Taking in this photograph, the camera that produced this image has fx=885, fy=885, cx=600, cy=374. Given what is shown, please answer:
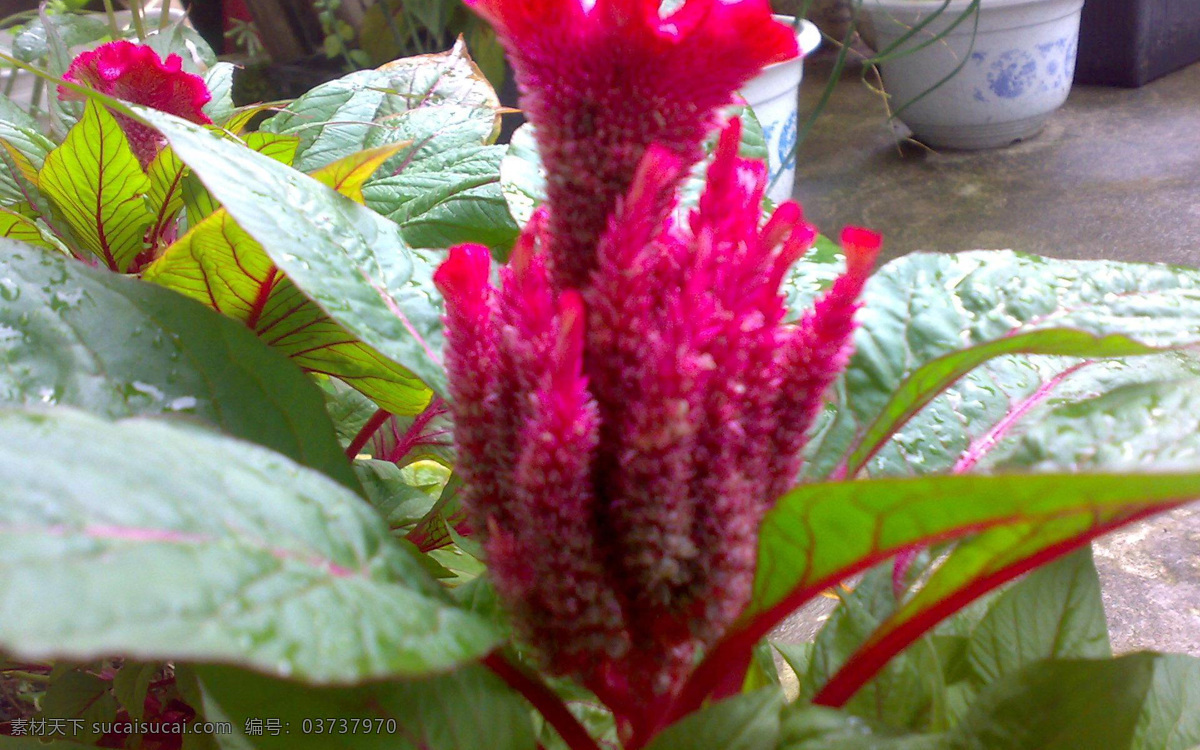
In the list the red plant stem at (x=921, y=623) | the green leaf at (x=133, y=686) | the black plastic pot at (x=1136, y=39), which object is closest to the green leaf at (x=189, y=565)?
the red plant stem at (x=921, y=623)

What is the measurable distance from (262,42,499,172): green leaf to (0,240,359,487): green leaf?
263mm

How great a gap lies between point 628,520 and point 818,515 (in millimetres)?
55

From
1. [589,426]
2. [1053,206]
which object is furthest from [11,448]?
[1053,206]

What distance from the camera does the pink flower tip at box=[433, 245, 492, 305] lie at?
0.89 feet

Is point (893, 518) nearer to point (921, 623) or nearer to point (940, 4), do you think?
point (921, 623)

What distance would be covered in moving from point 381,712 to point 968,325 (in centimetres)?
28

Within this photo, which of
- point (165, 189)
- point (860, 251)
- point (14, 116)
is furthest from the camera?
point (14, 116)

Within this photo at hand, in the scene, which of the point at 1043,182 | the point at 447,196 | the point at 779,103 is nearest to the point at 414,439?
the point at 447,196

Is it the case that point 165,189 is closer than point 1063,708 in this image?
No

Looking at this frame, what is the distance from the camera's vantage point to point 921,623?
1.02 ft

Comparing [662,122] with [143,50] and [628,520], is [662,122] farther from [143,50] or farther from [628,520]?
[143,50]

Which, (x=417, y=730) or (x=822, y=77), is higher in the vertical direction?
(x=417, y=730)

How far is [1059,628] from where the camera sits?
0.37 meters

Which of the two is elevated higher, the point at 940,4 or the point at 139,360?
the point at 139,360
